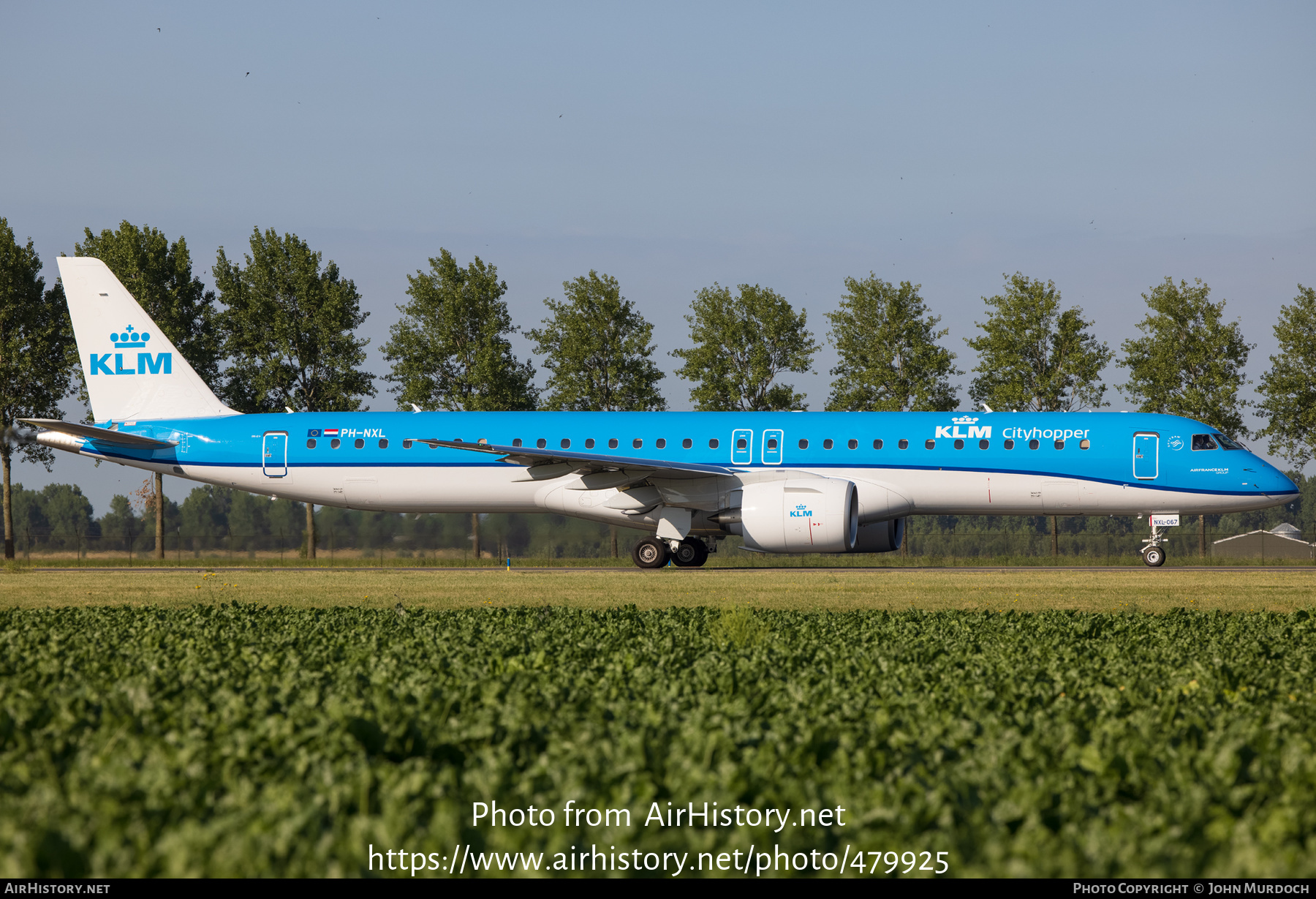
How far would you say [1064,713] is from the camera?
607cm

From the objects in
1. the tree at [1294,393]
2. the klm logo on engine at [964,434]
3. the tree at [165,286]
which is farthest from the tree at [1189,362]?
the tree at [165,286]

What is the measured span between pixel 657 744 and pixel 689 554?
775 inches

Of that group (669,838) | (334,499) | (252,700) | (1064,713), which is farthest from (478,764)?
(334,499)

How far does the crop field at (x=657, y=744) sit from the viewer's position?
3.86 m

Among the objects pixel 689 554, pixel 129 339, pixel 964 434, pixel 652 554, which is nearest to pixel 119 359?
pixel 129 339

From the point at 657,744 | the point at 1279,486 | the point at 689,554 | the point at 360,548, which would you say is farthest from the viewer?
the point at 360,548

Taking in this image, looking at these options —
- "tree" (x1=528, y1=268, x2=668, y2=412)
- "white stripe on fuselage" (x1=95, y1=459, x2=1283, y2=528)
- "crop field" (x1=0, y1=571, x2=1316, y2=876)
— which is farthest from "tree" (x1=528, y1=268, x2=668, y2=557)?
"crop field" (x1=0, y1=571, x2=1316, y2=876)

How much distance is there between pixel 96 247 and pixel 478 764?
142 feet

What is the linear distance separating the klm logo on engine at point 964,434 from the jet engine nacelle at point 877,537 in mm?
2193

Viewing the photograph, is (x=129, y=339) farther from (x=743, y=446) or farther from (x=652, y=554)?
(x=743, y=446)

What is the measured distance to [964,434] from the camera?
23844 mm

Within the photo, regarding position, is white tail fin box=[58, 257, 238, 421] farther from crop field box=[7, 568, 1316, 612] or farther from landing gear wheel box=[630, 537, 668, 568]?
landing gear wheel box=[630, 537, 668, 568]

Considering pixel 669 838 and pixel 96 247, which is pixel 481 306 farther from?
pixel 669 838

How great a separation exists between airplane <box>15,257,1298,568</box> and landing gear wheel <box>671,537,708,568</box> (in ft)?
0.15
